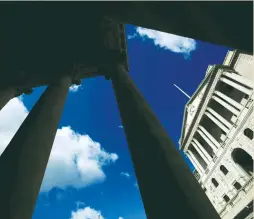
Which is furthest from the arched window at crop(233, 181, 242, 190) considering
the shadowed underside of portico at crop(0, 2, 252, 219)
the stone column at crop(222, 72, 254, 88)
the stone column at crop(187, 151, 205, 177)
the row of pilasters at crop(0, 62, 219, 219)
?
the row of pilasters at crop(0, 62, 219, 219)

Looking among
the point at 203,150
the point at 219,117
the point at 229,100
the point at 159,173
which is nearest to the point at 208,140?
the point at 203,150

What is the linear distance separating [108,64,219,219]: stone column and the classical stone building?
2654cm

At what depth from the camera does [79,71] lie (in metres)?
11.2

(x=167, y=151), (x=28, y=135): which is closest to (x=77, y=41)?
(x=28, y=135)

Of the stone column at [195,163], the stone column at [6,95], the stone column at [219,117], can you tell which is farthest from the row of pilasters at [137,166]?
the stone column at [195,163]

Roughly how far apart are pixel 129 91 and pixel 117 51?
404 cm

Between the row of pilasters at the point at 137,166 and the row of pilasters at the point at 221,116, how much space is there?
1248 inches

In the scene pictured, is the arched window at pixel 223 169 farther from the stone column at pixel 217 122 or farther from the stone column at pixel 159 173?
the stone column at pixel 159 173

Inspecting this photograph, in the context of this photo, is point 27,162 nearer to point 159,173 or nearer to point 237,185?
point 159,173

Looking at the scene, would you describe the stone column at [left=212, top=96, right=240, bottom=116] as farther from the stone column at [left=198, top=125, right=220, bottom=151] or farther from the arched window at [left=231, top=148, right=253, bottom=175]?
the stone column at [left=198, top=125, right=220, bottom=151]

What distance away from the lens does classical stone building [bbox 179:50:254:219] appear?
30531 millimetres

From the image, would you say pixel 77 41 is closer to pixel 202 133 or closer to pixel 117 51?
pixel 117 51

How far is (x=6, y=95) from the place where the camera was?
9.92 meters

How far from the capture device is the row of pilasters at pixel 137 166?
3.63 m
